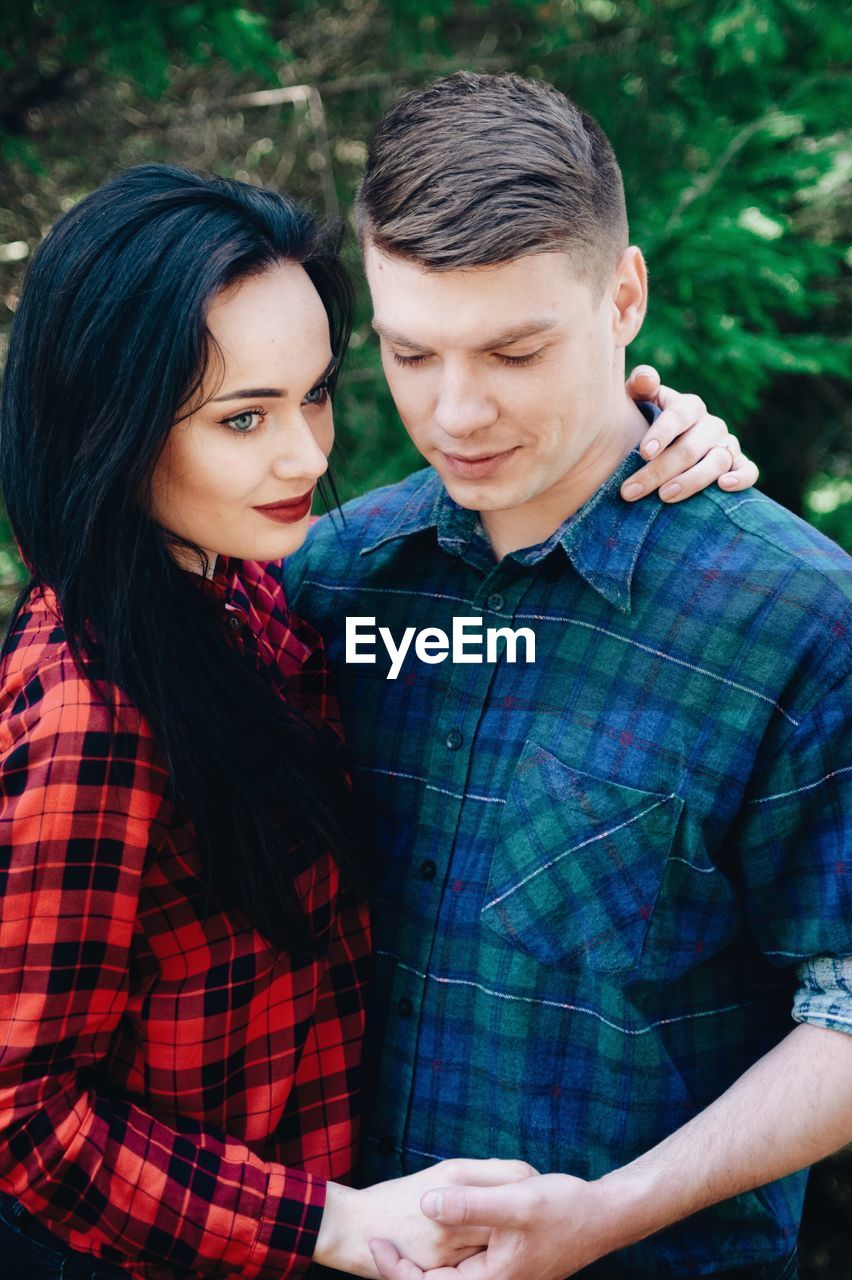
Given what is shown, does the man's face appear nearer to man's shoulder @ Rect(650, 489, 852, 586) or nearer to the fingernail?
man's shoulder @ Rect(650, 489, 852, 586)

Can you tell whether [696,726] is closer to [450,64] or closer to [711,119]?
[711,119]

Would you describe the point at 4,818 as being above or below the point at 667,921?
above

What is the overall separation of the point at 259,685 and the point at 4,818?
17.9 inches

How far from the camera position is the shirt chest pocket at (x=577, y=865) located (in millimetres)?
1922

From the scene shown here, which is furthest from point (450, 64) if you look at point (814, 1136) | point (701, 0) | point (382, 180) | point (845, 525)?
point (814, 1136)

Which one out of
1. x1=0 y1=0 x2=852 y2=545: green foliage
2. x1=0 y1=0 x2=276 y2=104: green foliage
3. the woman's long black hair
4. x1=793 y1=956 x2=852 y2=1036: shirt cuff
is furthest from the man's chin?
x1=0 y1=0 x2=276 y2=104: green foliage

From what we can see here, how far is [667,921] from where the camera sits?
6.33ft

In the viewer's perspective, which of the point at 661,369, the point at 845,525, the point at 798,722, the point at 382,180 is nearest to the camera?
the point at 798,722

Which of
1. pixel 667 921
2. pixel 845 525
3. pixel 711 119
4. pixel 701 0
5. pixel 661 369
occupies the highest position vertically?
pixel 701 0

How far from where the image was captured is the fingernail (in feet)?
5.78

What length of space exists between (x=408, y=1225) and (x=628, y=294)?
1.53 meters

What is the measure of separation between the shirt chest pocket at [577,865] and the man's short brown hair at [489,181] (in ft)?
2.64

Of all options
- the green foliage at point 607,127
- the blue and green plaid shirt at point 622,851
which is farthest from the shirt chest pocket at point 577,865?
the green foliage at point 607,127

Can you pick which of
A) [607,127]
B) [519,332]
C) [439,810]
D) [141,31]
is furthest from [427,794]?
[607,127]
